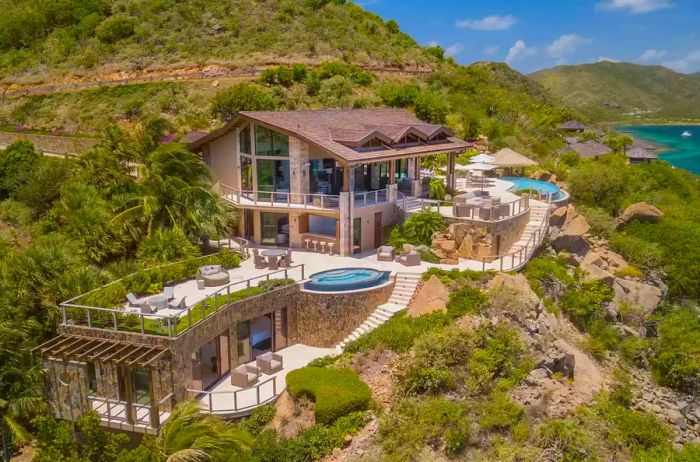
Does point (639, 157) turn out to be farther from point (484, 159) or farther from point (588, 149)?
point (484, 159)

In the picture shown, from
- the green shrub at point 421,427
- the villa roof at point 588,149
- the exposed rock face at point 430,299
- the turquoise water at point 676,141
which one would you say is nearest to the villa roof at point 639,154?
the villa roof at point 588,149

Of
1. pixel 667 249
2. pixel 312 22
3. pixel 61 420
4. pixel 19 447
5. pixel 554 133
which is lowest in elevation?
pixel 19 447

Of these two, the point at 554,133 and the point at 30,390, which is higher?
the point at 554,133

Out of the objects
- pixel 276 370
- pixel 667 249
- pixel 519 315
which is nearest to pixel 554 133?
pixel 667 249

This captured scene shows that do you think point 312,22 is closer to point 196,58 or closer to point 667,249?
point 196,58

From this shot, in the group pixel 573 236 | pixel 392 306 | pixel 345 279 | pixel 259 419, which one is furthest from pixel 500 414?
pixel 573 236

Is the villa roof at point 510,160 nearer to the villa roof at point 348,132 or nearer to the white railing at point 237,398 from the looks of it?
the villa roof at point 348,132
